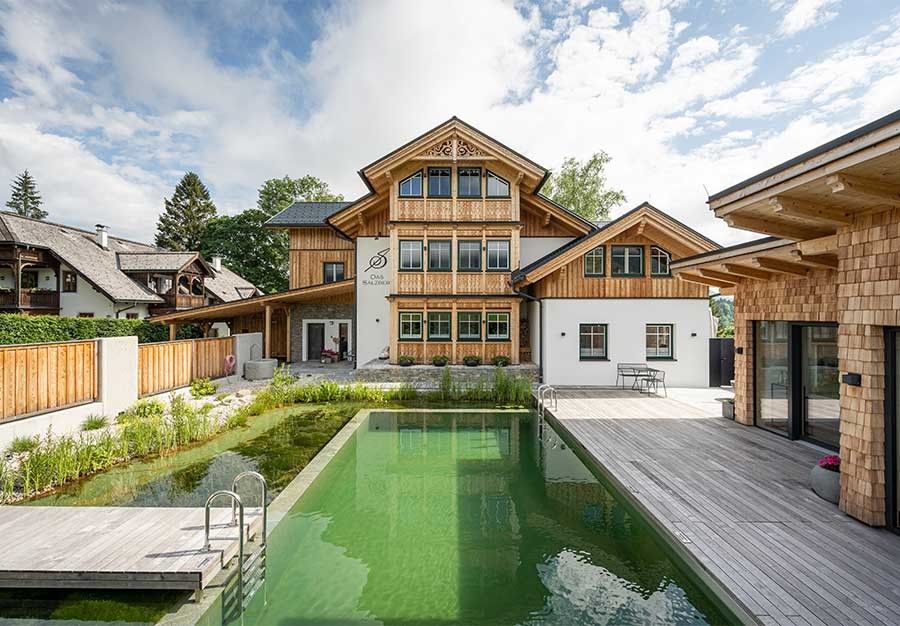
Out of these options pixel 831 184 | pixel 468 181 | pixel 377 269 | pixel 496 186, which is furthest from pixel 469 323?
pixel 831 184

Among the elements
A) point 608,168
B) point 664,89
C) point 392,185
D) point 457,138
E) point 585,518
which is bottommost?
point 585,518

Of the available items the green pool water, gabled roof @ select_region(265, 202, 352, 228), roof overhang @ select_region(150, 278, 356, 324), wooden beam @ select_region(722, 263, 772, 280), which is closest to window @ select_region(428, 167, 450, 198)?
roof overhang @ select_region(150, 278, 356, 324)

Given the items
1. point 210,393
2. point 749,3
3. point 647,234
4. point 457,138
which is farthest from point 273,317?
point 749,3

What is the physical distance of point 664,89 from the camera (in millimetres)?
14180

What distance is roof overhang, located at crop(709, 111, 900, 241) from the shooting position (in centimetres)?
371

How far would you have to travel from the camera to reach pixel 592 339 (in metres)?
14.2

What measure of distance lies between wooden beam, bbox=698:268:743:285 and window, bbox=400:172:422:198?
9861 mm

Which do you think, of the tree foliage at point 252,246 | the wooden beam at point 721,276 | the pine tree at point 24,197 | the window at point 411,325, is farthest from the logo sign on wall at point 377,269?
the pine tree at point 24,197

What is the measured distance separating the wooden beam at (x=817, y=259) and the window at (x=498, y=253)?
992cm

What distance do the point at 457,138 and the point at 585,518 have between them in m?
13.4

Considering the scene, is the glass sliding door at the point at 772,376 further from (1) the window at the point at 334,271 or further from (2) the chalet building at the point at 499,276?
(1) the window at the point at 334,271

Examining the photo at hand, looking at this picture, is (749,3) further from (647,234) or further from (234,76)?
(234,76)

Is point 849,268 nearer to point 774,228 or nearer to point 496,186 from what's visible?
point 774,228

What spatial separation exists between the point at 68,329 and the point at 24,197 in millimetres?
61447
